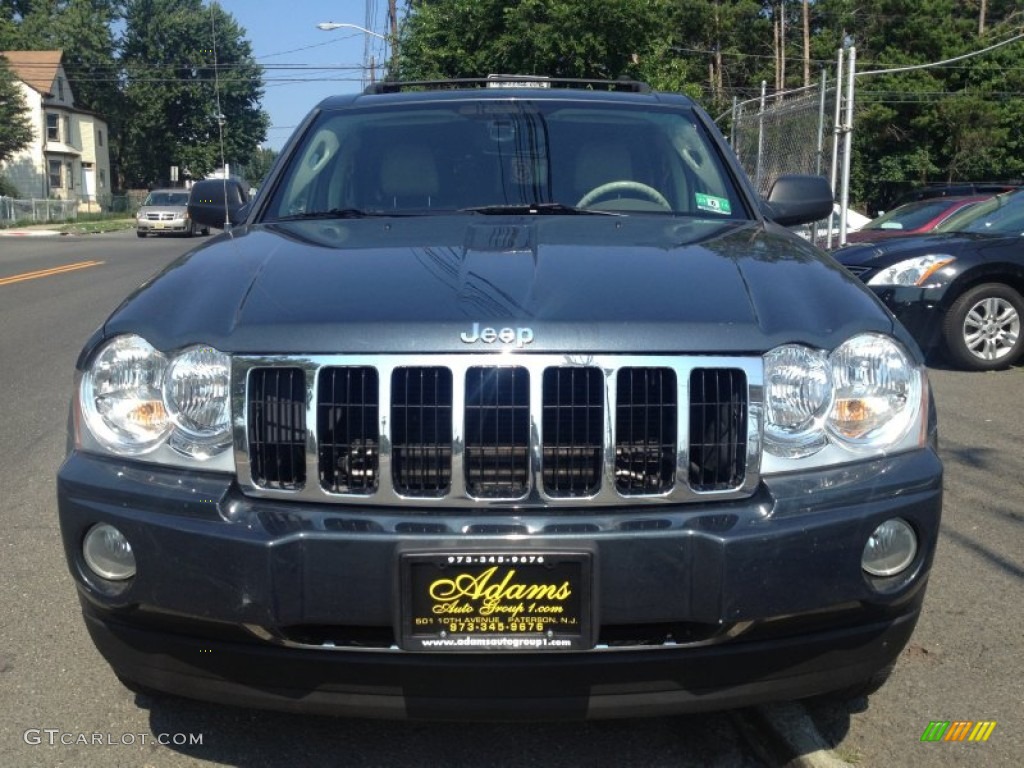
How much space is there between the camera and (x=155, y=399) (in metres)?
2.78

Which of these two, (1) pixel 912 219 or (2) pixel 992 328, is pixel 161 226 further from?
(2) pixel 992 328

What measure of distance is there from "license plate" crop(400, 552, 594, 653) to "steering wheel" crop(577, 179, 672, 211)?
6.36ft

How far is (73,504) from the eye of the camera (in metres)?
2.69

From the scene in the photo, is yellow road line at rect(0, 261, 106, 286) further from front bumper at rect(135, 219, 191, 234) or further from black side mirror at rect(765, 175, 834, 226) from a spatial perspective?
front bumper at rect(135, 219, 191, 234)

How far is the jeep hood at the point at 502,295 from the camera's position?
2.65 m

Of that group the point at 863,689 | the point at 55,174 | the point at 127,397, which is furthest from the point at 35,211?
the point at 863,689

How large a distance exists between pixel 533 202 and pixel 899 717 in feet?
6.75

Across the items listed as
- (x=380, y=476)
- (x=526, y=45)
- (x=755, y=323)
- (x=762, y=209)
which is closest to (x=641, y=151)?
(x=762, y=209)

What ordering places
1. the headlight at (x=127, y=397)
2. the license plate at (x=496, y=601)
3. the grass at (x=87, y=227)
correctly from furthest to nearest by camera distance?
the grass at (x=87, y=227) < the headlight at (x=127, y=397) < the license plate at (x=496, y=601)

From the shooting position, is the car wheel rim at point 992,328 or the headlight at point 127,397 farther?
the car wheel rim at point 992,328

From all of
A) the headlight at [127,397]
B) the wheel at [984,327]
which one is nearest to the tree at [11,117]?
the wheel at [984,327]

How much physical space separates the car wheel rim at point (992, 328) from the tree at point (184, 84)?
231ft

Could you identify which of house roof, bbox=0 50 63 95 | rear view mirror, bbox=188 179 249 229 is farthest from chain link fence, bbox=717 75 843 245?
house roof, bbox=0 50 63 95

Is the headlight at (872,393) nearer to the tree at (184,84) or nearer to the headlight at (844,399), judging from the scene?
the headlight at (844,399)
